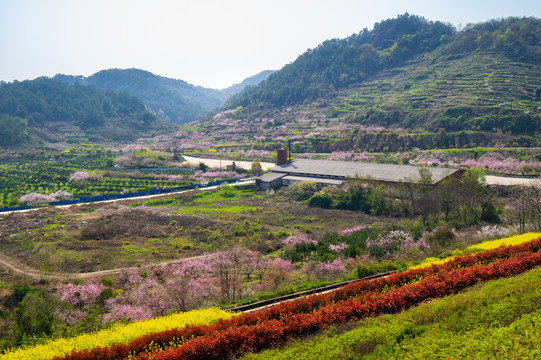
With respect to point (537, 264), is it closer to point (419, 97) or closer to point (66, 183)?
point (66, 183)

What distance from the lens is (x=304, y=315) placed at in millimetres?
10000

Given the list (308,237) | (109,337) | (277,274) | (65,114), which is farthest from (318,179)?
(65,114)

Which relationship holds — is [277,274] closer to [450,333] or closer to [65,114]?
[450,333]

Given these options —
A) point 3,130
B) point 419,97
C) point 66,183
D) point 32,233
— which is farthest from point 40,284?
point 3,130

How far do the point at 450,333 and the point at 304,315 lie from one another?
12.9 feet

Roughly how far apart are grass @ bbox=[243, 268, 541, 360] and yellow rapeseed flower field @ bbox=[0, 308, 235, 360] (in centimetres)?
387

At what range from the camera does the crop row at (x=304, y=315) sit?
884 cm

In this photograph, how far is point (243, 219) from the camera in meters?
35.2

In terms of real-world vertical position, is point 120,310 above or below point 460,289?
below

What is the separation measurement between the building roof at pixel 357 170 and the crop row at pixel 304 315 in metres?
25.6

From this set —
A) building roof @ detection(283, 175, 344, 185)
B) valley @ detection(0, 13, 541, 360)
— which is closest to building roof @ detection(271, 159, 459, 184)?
building roof @ detection(283, 175, 344, 185)

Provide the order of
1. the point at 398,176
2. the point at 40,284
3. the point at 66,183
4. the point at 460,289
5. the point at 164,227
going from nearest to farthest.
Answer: the point at 460,289
the point at 40,284
the point at 164,227
the point at 398,176
the point at 66,183

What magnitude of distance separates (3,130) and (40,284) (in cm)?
11054

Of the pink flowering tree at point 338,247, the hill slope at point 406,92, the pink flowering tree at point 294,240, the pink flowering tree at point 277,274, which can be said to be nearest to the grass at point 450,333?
the pink flowering tree at point 277,274
